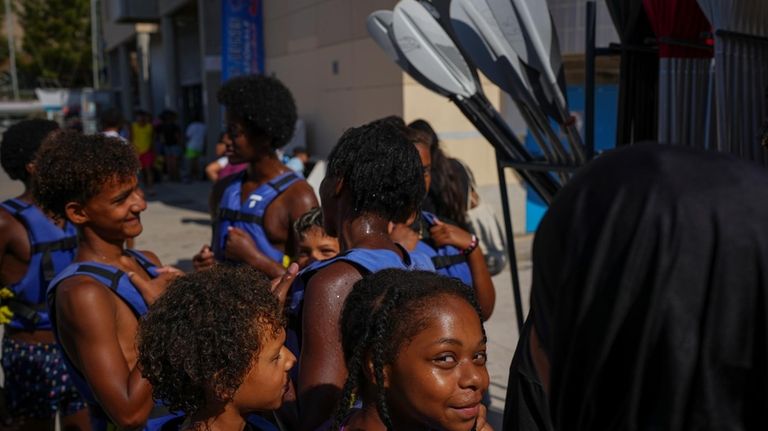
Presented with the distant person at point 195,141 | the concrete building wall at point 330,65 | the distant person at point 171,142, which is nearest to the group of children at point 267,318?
the concrete building wall at point 330,65

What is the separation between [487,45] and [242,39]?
32.7ft

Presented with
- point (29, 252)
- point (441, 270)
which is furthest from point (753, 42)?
point (29, 252)

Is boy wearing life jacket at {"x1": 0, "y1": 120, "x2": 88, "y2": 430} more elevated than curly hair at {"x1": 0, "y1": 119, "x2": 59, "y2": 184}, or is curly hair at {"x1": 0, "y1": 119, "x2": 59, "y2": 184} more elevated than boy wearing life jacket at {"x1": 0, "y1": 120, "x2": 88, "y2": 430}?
curly hair at {"x1": 0, "y1": 119, "x2": 59, "y2": 184}

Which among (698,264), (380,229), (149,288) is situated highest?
(698,264)

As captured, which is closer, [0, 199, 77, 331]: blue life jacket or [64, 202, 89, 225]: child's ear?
[64, 202, 89, 225]: child's ear

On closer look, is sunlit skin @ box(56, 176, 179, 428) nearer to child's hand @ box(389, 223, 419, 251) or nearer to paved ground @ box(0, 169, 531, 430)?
child's hand @ box(389, 223, 419, 251)

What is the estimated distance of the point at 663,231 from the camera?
0.90 meters

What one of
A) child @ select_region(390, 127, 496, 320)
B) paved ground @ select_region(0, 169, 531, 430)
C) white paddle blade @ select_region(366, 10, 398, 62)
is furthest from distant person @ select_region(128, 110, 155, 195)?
child @ select_region(390, 127, 496, 320)

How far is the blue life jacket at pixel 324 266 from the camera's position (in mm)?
1848

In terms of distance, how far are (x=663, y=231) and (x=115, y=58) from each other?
37207mm

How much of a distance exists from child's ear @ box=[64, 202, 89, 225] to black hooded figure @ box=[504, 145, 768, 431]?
5.89 feet

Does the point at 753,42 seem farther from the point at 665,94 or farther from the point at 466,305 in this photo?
the point at 466,305

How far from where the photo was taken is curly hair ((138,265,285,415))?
1680 millimetres

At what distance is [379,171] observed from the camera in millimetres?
1995
